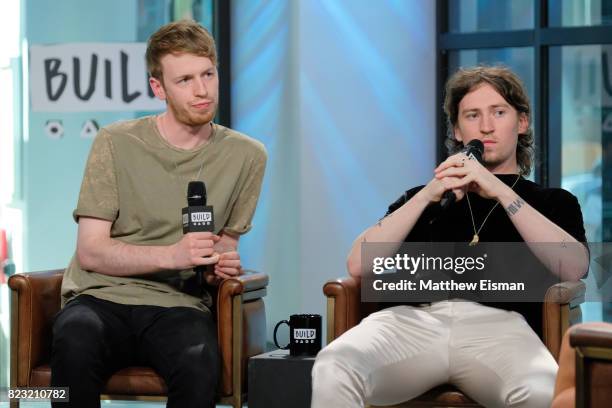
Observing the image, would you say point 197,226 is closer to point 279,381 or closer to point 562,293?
point 279,381

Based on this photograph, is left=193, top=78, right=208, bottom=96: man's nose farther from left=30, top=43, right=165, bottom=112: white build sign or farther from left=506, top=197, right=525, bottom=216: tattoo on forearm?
left=30, top=43, right=165, bottom=112: white build sign

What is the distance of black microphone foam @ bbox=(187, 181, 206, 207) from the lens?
3314 millimetres

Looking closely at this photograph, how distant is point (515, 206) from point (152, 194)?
1164 mm

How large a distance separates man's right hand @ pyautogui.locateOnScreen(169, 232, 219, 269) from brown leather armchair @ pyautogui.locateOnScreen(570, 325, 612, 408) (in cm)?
138

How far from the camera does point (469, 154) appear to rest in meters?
3.25

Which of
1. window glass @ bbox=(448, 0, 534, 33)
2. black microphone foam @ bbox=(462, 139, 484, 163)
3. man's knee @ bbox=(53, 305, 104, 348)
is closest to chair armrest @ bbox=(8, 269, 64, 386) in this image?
man's knee @ bbox=(53, 305, 104, 348)

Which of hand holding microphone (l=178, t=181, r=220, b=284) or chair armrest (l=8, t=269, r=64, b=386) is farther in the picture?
chair armrest (l=8, t=269, r=64, b=386)

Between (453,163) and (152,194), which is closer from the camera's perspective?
(453,163)

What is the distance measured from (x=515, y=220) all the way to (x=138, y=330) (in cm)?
119

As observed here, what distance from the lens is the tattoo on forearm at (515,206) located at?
318 centimetres

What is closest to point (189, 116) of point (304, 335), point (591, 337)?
point (304, 335)

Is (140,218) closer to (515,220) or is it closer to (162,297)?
(162,297)

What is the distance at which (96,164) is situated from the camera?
140 inches

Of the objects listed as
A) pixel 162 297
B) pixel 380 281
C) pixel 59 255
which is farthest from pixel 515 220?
pixel 59 255
